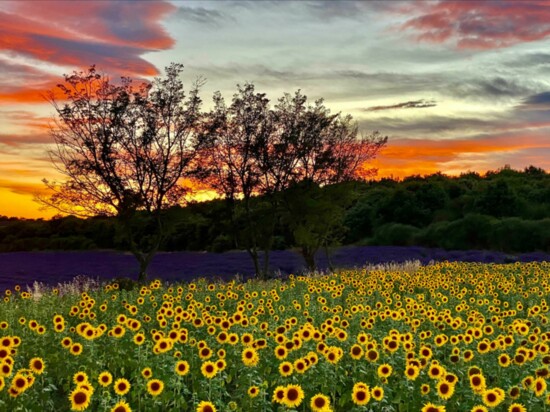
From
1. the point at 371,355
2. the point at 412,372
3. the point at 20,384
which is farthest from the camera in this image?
the point at 371,355

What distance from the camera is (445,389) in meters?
6.48

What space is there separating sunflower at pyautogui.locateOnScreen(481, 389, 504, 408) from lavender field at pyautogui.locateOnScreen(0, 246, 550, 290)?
48.6 feet

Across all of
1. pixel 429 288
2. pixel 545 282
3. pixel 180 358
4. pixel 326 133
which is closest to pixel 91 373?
pixel 180 358

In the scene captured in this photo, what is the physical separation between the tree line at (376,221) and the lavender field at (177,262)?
4.18ft

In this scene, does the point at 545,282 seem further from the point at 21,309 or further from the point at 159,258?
the point at 159,258

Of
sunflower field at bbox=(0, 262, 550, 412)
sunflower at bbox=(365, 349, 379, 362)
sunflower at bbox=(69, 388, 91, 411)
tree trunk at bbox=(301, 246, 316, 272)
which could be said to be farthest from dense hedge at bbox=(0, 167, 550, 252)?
sunflower at bbox=(69, 388, 91, 411)

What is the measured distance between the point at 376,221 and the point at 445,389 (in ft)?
140

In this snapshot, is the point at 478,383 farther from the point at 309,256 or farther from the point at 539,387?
the point at 309,256

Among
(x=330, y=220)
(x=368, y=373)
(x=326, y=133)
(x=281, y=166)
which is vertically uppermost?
(x=326, y=133)

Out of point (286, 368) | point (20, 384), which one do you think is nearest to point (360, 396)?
point (286, 368)

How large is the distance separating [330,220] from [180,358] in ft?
58.3

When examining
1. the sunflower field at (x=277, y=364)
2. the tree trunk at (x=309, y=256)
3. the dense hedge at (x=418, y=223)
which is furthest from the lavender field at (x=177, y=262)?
the sunflower field at (x=277, y=364)

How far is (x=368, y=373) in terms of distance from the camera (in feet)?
26.3

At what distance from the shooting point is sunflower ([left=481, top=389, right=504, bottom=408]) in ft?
19.9
